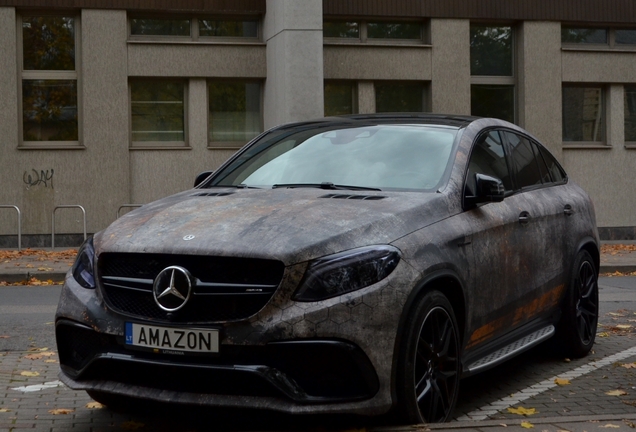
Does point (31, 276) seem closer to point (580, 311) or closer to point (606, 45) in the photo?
point (580, 311)

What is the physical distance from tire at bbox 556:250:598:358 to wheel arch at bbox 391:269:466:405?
2.08 m

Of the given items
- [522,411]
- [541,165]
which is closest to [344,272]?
Answer: [522,411]

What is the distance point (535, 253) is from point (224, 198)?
2.20 metres

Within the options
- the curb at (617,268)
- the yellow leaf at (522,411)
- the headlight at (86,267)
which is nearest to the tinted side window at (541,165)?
the yellow leaf at (522,411)

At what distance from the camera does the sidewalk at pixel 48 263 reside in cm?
1420

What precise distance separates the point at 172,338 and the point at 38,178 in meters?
16.9

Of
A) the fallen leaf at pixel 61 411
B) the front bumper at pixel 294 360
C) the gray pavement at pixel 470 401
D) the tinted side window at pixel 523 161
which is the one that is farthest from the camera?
the tinted side window at pixel 523 161

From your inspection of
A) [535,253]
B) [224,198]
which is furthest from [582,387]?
[224,198]

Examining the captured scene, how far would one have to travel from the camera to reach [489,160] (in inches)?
261

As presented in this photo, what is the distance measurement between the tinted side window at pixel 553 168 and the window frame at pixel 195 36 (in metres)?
14.5

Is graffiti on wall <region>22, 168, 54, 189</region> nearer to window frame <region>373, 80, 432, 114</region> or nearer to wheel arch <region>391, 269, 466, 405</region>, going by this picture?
window frame <region>373, 80, 432, 114</region>

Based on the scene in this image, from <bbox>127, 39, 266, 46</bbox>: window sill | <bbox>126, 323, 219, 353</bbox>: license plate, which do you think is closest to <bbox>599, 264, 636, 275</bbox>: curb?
<bbox>127, 39, 266, 46</bbox>: window sill

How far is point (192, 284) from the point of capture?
4.77 m

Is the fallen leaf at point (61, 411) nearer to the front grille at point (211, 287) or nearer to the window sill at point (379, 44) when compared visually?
the front grille at point (211, 287)
